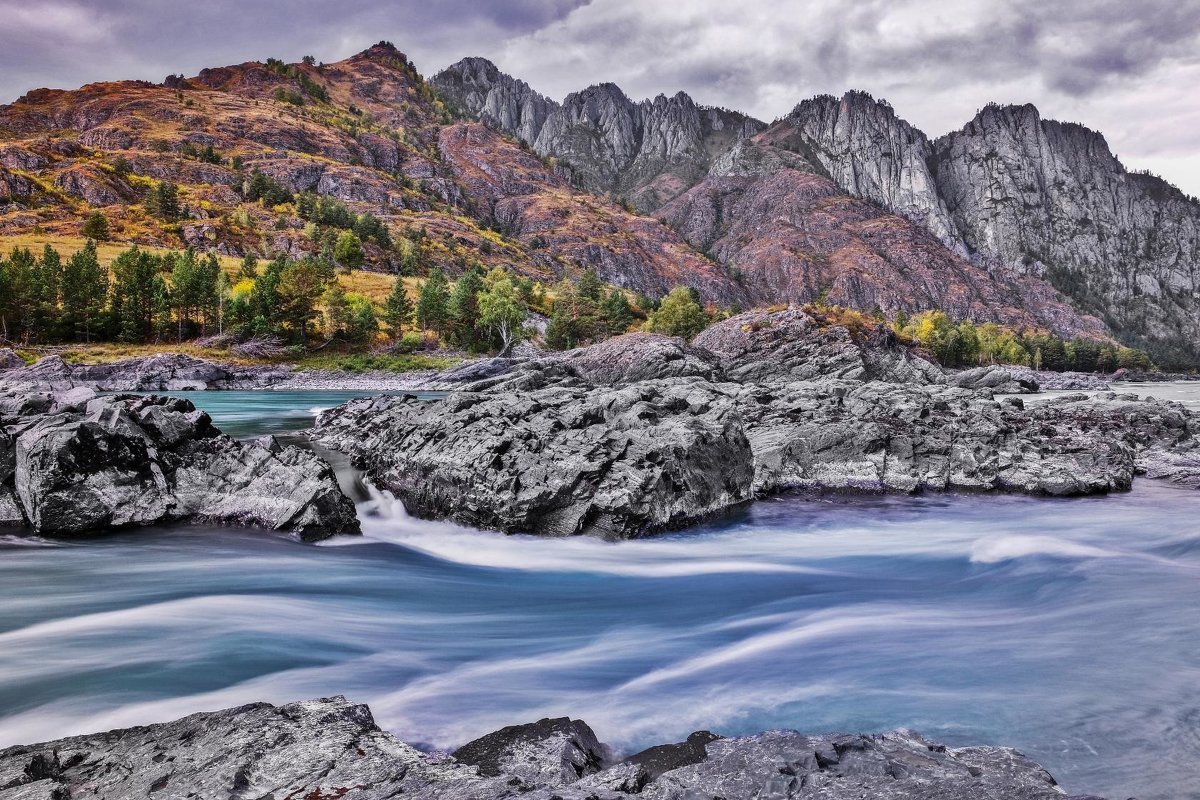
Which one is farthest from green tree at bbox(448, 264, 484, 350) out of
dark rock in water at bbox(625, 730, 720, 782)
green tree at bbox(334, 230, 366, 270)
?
dark rock in water at bbox(625, 730, 720, 782)

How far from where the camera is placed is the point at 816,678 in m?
8.80

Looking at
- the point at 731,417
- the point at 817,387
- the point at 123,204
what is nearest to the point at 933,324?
the point at 817,387

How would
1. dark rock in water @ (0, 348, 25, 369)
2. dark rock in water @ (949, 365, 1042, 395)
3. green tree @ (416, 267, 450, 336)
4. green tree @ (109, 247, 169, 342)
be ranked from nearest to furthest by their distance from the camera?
dark rock in water @ (0, 348, 25, 369)
dark rock in water @ (949, 365, 1042, 395)
green tree @ (109, 247, 169, 342)
green tree @ (416, 267, 450, 336)

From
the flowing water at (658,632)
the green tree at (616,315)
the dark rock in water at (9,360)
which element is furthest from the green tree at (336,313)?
the flowing water at (658,632)

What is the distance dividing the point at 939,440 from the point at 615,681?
1762 centimetres

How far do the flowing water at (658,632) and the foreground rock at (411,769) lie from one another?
5.80 feet

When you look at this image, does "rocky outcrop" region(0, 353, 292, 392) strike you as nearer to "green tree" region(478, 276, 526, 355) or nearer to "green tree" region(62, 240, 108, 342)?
"green tree" region(62, 240, 108, 342)

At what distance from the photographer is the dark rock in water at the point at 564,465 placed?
51.0 ft

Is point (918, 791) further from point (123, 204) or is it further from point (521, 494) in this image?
point (123, 204)

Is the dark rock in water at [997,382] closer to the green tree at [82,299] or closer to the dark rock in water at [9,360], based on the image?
the dark rock in water at [9,360]

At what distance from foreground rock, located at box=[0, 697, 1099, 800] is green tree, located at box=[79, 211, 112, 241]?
15256cm

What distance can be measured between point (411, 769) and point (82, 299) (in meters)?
99.5

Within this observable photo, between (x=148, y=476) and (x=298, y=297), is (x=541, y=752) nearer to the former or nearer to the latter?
(x=148, y=476)

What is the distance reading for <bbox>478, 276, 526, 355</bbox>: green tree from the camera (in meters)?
90.9
